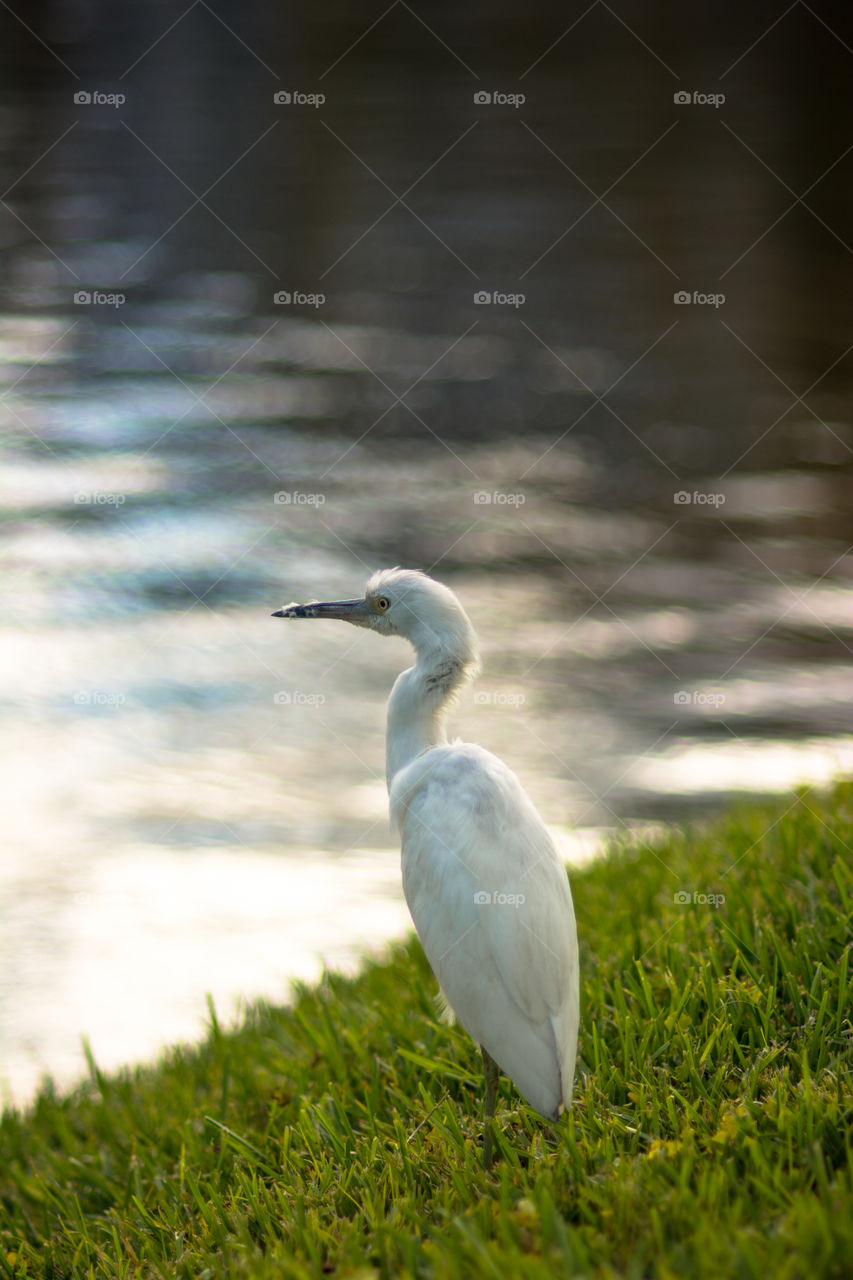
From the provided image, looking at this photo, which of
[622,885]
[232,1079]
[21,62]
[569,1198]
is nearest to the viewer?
[569,1198]

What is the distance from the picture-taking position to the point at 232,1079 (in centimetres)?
470

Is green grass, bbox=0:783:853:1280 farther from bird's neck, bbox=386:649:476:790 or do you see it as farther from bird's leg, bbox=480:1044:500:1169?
bird's neck, bbox=386:649:476:790

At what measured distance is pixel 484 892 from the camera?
144 inches

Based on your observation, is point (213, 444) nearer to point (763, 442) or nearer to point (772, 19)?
point (763, 442)

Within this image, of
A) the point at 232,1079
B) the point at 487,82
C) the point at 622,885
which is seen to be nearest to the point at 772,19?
the point at 487,82

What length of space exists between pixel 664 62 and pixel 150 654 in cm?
1665

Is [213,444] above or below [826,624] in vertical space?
above
